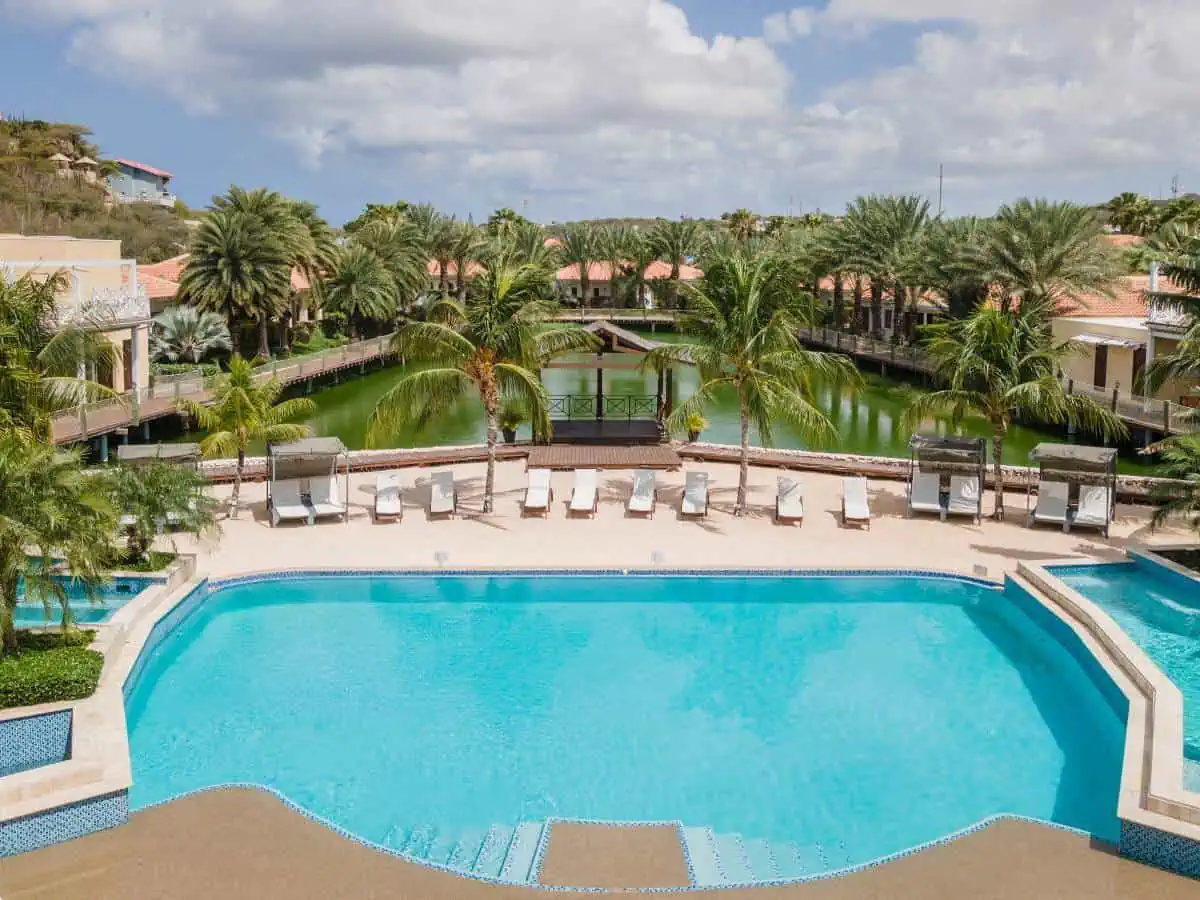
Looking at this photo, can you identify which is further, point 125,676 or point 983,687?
point 983,687

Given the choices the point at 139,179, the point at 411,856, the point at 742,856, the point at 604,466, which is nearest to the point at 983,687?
the point at 742,856

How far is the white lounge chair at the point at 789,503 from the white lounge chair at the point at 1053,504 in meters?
4.21

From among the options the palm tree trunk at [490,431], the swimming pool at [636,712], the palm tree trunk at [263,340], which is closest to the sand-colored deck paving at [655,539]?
the palm tree trunk at [490,431]

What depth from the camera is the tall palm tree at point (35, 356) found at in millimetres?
15305

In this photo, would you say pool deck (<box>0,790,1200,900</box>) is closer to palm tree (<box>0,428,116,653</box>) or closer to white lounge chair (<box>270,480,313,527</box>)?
palm tree (<box>0,428,116,653</box>)

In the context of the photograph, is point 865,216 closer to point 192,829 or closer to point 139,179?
point 192,829

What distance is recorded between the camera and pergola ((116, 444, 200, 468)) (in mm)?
19094

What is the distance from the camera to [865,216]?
5281 centimetres

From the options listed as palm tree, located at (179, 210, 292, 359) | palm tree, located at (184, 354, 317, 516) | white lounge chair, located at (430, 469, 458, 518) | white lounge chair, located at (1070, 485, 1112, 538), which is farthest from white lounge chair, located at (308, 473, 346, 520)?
palm tree, located at (179, 210, 292, 359)

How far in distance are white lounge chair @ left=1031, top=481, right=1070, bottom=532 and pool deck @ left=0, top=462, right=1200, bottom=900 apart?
0.78 ft

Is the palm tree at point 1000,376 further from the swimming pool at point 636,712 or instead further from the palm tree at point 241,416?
the palm tree at point 241,416

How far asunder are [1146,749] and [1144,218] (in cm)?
6188

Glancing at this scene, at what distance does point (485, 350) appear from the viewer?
65.4ft

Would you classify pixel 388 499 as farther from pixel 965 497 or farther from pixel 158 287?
pixel 158 287
